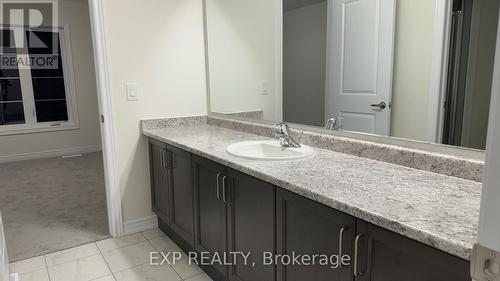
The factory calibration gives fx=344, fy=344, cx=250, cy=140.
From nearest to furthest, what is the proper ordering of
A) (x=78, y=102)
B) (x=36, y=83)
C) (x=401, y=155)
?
→ (x=401, y=155)
(x=36, y=83)
(x=78, y=102)

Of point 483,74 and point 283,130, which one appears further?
point 283,130

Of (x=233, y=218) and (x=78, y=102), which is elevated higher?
(x=78, y=102)

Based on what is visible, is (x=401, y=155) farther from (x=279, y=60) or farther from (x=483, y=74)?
(x=279, y=60)

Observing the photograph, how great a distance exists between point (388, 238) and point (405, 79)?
2.88ft

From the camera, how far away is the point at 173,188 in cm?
237

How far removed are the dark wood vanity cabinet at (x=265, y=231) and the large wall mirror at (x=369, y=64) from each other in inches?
24.0

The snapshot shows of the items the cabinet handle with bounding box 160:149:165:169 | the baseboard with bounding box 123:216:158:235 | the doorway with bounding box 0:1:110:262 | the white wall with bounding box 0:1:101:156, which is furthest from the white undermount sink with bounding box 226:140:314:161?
the white wall with bounding box 0:1:101:156

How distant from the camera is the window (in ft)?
17.0

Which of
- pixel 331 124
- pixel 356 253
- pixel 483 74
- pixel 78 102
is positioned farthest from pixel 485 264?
pixel 78 102

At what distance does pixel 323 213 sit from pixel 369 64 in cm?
88

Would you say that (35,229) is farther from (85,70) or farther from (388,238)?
(85,70)

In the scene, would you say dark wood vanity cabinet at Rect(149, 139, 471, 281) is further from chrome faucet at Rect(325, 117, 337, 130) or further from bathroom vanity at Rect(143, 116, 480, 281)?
chrome faucet at Rect(325, 117, 337, 130)

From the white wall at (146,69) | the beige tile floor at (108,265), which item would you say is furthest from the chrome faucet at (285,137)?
the white wall at (146,69)

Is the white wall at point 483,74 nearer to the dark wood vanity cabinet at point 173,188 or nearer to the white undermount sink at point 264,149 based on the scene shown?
the white undermount sink at point 264,149
